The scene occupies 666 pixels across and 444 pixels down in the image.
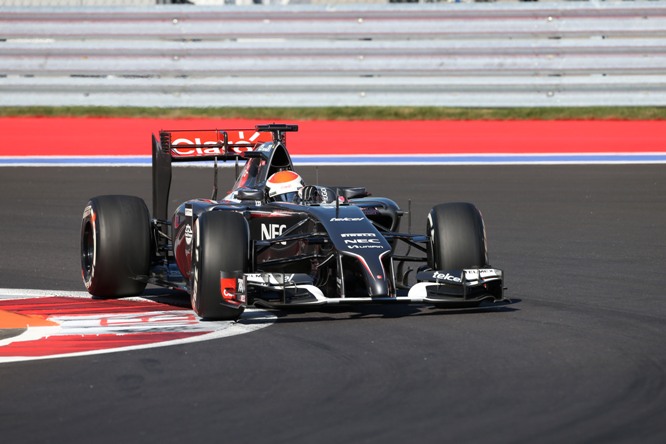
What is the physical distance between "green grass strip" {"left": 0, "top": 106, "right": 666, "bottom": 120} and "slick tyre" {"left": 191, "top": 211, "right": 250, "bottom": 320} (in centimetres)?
1312

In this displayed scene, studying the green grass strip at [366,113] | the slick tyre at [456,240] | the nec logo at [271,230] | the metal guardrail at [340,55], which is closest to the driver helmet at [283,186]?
the nec logo at [271,230]

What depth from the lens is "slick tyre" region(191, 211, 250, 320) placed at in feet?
27.6

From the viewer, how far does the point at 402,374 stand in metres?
6.85

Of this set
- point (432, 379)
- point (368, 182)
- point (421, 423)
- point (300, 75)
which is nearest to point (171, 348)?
point (432, 379)

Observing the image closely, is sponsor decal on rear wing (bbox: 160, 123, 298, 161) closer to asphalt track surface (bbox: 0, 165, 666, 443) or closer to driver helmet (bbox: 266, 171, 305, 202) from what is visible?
driver helmet (bbox: 266, 171, 305, 202)

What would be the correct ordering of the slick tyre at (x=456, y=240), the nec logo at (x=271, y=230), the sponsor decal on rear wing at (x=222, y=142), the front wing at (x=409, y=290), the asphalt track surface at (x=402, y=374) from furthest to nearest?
the sponsor decal on rear wing at (x=222, y=142)
the nec logo at (x=271, y=230)
the slick tyre at (x=456, y=240)
the front wing at (x=409, y=290)
the asphalt track surface at (x=402, y=374)

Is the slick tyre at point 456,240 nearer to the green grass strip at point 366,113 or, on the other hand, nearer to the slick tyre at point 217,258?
the slick tyre at point 217,258

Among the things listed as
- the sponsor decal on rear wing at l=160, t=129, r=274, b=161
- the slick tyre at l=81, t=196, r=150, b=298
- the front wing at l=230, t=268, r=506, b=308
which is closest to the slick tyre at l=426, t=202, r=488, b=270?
the front wing at l=230, t=268, r=506, b=308

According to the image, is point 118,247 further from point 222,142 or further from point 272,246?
point 222,142

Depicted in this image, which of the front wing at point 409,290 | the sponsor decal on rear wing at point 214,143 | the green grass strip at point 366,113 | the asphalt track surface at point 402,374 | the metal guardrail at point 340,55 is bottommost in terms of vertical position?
the asphalt track surface at point 402,374

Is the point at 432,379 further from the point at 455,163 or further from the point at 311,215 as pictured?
the point at 455,163

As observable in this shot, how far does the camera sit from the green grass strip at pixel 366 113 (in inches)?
860

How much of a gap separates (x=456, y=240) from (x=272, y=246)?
1230 millimetres

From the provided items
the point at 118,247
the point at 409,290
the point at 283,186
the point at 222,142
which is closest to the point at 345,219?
the point at 409,290
